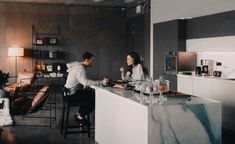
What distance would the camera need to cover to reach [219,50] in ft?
20.7

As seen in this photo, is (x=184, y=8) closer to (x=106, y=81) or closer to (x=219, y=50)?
(x=219, y=50)

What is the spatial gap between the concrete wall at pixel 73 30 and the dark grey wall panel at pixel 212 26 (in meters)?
4.68

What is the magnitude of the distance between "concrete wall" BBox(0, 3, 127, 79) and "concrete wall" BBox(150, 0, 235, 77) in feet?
8.64

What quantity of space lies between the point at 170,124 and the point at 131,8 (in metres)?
8.35

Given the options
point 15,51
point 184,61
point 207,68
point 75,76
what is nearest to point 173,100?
point 75,76

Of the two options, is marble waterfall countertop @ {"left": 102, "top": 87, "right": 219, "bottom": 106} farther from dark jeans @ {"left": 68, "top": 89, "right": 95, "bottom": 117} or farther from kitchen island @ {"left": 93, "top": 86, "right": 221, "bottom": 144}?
dark jeans @ {"left": 68, "top": 89, "right": 95, "bottom": 117}

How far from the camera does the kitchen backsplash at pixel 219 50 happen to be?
19.8 feet

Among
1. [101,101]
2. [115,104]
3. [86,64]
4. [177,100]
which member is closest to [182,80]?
[86,64]

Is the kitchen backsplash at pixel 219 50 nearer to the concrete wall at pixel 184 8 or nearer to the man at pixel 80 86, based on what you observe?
the concrete wall at pixel 184 8

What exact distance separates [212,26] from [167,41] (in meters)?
1.58

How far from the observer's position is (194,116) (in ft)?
11.2

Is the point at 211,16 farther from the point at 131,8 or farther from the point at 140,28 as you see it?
the point at 131,8

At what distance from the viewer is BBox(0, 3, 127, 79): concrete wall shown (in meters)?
10.7

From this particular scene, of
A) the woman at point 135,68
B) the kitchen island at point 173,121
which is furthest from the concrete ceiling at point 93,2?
the kitchen island at point 173,121
